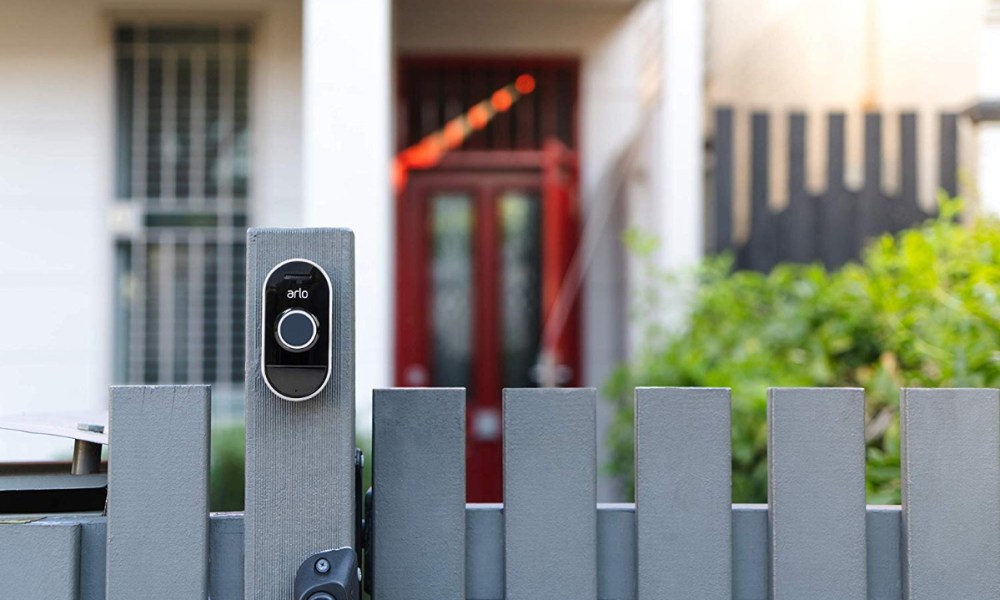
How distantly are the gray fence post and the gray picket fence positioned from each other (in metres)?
0.13

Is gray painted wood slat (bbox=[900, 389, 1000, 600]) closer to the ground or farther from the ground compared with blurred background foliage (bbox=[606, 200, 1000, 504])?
closer to the ground

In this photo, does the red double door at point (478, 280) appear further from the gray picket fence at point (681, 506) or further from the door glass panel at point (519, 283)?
the gray picket fence at point (681, 506)

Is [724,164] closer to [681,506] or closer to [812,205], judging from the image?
[812,205]

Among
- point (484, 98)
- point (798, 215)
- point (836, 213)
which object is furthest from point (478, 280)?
point (836, 213)

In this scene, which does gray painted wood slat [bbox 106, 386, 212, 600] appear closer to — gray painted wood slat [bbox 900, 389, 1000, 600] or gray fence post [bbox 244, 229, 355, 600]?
gray fence post [bbox 244, 229, 355, 600]

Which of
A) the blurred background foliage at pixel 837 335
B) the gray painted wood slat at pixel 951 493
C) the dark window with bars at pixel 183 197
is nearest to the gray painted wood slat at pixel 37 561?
the gray painted wood slat at pixel 951 493

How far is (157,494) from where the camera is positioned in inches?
54.8

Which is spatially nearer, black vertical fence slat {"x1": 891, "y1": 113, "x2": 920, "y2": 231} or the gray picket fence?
the gray picket fence

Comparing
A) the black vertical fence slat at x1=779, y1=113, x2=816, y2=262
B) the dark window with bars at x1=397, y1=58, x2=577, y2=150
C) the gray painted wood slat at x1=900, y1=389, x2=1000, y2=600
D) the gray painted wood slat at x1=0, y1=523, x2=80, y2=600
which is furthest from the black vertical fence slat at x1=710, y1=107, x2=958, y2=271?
the gray painted wood slat at x1=0, y1=523, x2=80, y2=600

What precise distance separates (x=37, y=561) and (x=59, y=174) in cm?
428

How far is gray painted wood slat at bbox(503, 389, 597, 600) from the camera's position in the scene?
145cm

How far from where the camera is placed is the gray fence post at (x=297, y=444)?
4.24 ft

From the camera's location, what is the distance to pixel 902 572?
147 cm

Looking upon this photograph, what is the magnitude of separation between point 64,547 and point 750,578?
41.6 inches
